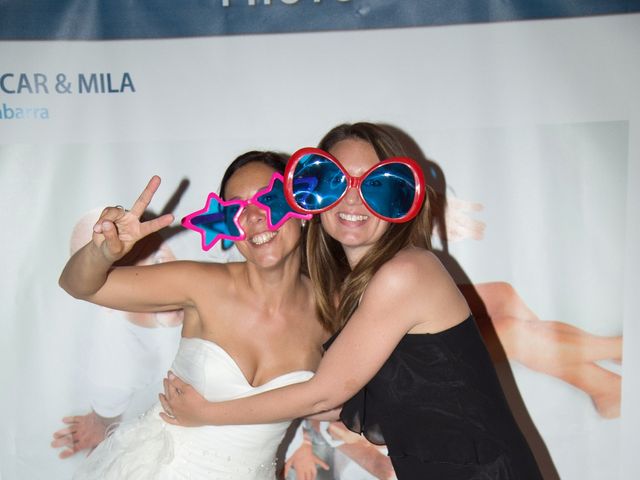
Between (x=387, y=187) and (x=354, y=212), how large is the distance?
4.6 inches

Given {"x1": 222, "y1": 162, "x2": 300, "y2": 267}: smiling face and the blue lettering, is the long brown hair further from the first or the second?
the blue lettering

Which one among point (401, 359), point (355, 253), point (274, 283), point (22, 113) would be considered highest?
point (22, 113)

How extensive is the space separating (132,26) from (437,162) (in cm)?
127

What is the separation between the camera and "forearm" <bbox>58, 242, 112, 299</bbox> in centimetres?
162

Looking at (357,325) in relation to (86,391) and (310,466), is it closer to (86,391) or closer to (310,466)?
(310,466)

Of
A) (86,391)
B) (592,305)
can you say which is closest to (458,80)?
(592,305)

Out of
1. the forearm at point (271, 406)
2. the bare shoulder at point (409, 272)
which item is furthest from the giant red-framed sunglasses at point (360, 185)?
the forearm at point (271, 406)

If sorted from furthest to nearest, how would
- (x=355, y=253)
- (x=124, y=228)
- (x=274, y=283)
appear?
(x=274, y=283) → (x=355, y=253) → (x=124, y=228)

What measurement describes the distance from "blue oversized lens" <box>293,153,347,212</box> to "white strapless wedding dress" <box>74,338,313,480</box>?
556 mm

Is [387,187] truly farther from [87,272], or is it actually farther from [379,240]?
[87,272]

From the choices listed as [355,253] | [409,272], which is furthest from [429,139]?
[409,272]

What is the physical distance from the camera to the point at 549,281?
2412 millimetres

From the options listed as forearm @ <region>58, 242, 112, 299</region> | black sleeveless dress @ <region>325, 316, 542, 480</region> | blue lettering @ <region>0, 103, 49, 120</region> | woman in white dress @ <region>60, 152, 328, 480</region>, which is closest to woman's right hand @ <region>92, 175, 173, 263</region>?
forearm @ <region>58, 242, 112, 299</region>

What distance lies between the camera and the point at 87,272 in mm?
1648
